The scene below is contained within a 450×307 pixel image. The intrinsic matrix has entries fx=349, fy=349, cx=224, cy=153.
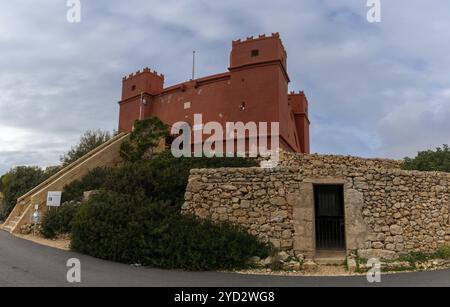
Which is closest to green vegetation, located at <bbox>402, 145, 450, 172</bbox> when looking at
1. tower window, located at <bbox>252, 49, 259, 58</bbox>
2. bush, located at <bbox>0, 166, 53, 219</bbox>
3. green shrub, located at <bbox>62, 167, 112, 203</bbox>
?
tower window, located at <bbox>252, 49, 259, 58</bbox>

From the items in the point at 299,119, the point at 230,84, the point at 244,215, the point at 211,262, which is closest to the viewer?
the point at 211,262

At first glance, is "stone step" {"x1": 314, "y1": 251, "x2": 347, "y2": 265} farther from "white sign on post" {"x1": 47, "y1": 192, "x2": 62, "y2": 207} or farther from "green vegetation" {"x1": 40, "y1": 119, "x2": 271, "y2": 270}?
"white sign on post" {"x1": 47, "y1": 192, "x2": 62, "y2": 207}

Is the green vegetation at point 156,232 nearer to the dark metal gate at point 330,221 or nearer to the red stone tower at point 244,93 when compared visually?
the dark metal gate at point 330,221

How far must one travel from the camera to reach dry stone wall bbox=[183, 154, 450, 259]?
1042 centimetres

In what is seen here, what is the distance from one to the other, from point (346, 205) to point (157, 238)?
569cm

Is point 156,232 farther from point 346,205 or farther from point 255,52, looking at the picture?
point 255,52

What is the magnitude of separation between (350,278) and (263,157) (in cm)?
901

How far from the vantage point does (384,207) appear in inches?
419

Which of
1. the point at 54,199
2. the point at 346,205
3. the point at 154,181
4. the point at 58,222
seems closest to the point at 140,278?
the point at 154,181

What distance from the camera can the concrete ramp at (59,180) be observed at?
Result: 55.8ft

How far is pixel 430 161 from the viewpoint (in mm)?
16953

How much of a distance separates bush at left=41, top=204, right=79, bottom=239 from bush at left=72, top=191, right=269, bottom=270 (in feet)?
11.9

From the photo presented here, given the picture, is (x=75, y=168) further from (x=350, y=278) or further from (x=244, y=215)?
(x=350, y=278)
